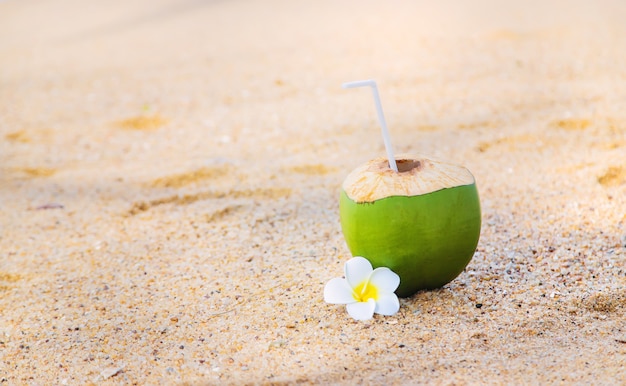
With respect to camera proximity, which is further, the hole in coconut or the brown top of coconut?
the hole in coconut

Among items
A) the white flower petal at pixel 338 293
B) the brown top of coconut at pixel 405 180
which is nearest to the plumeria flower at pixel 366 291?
the white flower petal at pixel 338 293

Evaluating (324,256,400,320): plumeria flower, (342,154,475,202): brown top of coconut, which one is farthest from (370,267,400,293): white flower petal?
(342,154,475,202): brown top of coconut

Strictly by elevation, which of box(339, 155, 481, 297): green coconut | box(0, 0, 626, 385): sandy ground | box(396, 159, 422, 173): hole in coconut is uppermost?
box(396, 159, 422, 173): hole in coconut

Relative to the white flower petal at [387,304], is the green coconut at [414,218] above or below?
above

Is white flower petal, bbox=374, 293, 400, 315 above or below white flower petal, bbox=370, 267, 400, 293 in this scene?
below

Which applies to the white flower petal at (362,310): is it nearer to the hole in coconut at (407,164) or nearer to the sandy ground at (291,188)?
the sandy ground at (291,188)

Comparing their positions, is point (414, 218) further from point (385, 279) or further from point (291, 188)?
point (291, 188)

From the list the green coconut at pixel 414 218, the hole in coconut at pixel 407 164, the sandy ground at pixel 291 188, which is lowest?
the sandy ground at pixel 291 188

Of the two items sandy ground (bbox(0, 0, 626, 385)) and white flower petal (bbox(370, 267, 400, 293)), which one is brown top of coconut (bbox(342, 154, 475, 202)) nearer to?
white flower petal (bbox(370, 267, 400, 293))
